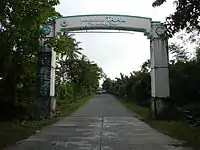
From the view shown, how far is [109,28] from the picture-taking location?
2311 centimetres

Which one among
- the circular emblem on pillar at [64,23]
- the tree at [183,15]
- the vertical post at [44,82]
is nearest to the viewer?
the tree at [183,15]

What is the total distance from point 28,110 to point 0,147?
11.4 meters

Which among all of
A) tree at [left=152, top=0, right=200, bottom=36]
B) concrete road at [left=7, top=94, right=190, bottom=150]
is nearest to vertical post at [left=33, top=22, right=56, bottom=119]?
concrete road at [left=7, top=94, right=190, bottom=150]

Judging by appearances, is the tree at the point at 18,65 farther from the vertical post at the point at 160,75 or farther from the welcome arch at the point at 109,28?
the vertical post at the point at 160,75

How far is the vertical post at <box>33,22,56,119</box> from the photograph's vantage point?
21.7 m

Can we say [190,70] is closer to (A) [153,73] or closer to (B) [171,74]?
(B) [171,74]

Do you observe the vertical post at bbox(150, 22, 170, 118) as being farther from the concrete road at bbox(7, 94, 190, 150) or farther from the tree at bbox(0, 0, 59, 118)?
the tree at bbox(0, 0, 59, 118)

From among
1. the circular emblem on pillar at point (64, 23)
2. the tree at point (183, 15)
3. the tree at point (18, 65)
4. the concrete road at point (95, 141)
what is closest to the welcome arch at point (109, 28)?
the circular emblem on pillar at point (64, 23)

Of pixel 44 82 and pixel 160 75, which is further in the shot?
pixel 160 75

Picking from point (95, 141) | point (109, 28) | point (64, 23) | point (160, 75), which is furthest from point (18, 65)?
point (95, 141)

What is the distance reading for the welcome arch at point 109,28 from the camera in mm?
21875

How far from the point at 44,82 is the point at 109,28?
5176 millimetres

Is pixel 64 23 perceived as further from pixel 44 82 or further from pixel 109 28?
pixel 44 82

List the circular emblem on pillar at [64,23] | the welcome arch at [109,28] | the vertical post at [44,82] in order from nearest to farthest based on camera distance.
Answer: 1. the vertical post at [44,82]
2. the welcome arch at [109,28]
3. the circular emblem on pillar at [64,23]
